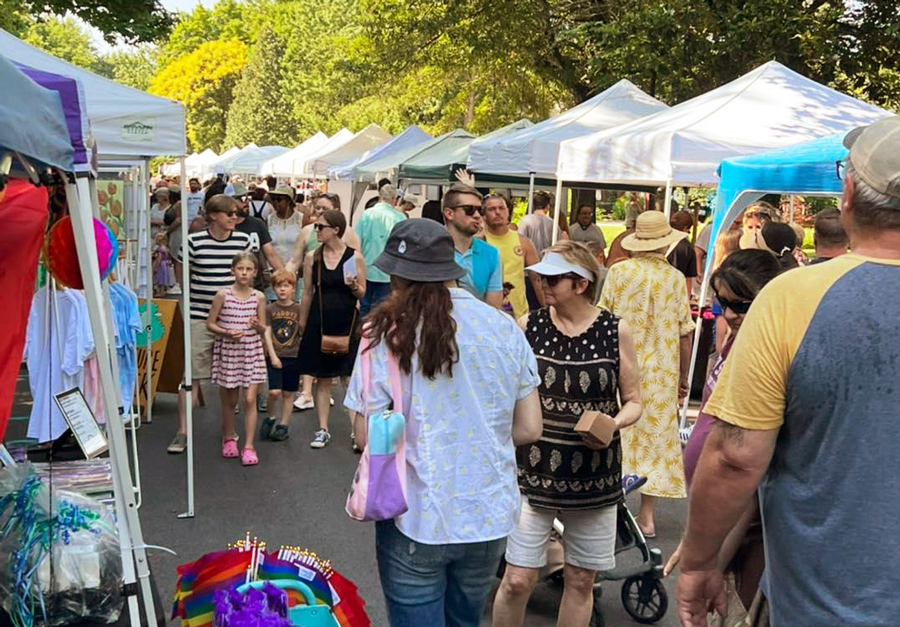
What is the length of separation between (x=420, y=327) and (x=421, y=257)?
24 centimetres

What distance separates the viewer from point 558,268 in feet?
13.5

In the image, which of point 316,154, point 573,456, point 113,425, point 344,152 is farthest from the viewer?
point 316,154

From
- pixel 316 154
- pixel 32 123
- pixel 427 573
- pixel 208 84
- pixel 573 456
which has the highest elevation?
pixel 208 84

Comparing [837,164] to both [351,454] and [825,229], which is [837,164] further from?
[351,454]

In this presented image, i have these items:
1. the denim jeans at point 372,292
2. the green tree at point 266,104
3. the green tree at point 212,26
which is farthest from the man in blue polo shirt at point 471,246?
the green tree at point 212,26

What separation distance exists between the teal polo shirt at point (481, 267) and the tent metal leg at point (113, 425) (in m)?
2.95

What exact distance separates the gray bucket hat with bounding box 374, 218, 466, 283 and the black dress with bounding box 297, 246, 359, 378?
15.7 feet

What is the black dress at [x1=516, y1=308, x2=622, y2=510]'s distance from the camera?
4.06 metres

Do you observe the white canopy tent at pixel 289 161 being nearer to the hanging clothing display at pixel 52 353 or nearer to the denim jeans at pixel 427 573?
the hanging clothing display at pixel 52 353

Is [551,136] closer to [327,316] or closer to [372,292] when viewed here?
[372,292]

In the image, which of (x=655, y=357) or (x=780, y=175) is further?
(x=780, y=175)

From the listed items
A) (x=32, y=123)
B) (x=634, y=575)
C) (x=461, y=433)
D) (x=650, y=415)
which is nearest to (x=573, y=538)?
(x=634, y=575)

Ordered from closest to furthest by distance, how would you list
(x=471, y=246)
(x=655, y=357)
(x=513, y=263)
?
(x=655, y=357)
(x=471, y=246)
(x=513, y=263)

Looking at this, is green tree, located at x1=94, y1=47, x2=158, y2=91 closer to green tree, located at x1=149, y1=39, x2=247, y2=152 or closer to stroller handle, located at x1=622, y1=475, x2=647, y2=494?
green tree, located at x1=149, y1=39, x2=247, y2=152
